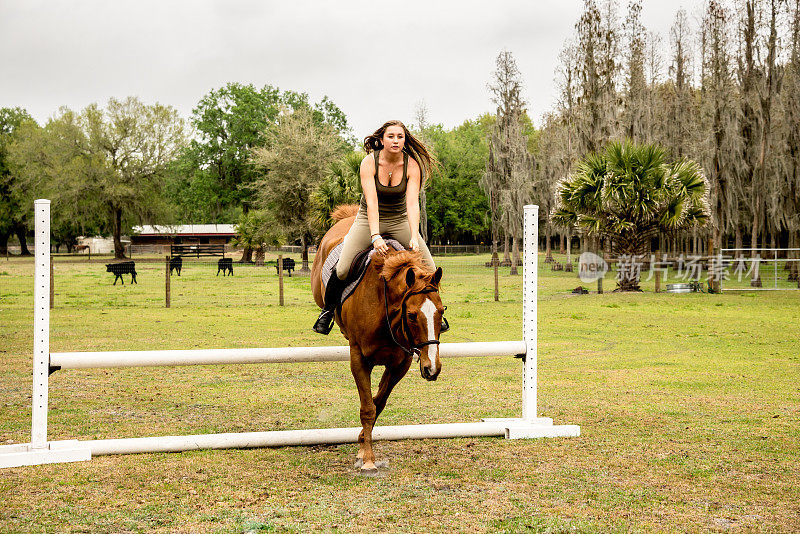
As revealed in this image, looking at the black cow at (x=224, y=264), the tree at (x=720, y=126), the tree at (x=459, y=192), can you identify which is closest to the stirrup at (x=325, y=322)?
the black cow at (x=224, y=264)

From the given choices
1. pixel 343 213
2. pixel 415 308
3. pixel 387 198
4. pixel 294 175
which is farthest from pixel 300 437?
pixel 294 175

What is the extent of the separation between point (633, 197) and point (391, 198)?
2110 cm

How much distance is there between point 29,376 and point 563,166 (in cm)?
3651

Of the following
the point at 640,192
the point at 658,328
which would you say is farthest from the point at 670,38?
the point at 658,328

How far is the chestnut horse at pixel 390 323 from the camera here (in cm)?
428

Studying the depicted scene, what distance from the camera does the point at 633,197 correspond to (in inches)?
948

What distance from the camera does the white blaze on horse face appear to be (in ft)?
13.7

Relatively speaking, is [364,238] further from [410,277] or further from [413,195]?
[410,277]

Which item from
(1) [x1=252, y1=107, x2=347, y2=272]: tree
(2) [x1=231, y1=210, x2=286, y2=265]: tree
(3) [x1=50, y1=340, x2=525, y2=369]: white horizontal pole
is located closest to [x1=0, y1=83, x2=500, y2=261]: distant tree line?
(2) [x1=231, y1=210, x2=286, y2=265]: tree

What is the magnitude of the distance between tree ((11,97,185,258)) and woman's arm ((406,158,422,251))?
195 feet

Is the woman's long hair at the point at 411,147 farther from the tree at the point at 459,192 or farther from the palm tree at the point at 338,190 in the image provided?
the tree at the point at 459,192

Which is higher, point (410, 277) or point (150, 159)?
point (150, 159)

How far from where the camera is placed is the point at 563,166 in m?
40.8

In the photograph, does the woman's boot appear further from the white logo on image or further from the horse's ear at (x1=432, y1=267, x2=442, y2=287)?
the white logo on image
